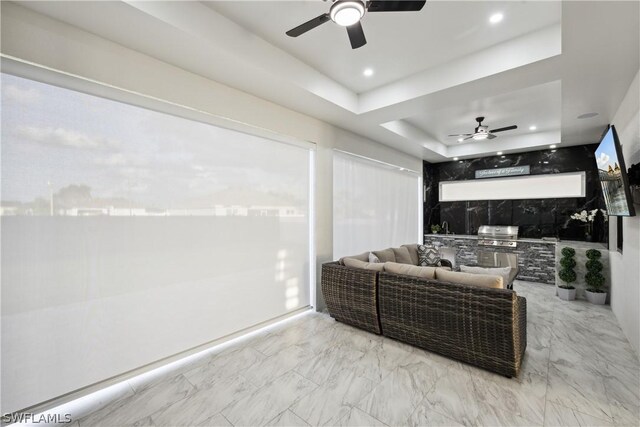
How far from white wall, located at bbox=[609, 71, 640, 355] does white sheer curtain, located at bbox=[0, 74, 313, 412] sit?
12.3 feet

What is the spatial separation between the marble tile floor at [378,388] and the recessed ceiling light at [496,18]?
3038 mm

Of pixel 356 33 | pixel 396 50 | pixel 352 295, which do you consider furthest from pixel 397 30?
pixel 352 295

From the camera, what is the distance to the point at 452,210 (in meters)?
7.31

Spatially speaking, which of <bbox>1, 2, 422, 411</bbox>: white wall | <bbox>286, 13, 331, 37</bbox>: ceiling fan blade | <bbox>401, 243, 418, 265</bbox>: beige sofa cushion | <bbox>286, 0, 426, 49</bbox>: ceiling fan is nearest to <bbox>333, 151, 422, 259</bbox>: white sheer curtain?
<bbox>1, 2, 422, 411</bbox>: white wall

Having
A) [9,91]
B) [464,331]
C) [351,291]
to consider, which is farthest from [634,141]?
[9,91]

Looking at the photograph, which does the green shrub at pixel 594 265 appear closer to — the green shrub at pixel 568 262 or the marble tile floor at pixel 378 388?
the green shrub at pixel 568 262

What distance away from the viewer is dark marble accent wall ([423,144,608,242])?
18.2 ft

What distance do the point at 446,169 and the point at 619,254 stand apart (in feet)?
14.0

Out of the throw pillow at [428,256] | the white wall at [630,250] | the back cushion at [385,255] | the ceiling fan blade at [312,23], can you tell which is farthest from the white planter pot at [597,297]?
the ceiling fan blade at [312,23]

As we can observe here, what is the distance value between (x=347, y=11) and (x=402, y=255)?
382cm

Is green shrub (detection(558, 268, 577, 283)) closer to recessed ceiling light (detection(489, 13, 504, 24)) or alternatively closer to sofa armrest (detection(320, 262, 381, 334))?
sofa armrest (detection(320, 262, 381, 334))

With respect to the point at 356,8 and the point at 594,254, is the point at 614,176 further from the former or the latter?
the point at 356,8

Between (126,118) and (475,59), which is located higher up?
(475,59)

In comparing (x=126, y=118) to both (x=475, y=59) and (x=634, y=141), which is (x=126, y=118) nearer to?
(x=475, y=59)
